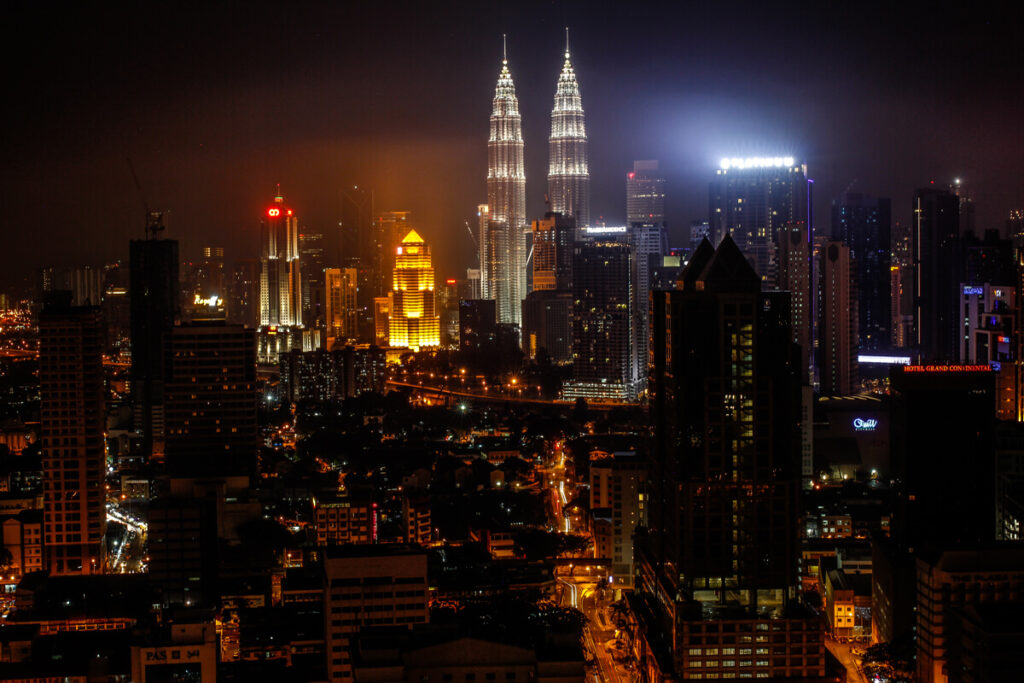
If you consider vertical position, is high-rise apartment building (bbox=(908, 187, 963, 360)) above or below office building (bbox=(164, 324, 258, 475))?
above

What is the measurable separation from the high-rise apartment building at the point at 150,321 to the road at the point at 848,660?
1168cm

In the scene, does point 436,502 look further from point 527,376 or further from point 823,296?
point 527,376

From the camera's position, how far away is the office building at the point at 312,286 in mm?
33281

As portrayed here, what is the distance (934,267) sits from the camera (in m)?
23.2

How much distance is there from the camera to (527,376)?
96.7 feet

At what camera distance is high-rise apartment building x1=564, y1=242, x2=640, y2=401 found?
27.5 meters

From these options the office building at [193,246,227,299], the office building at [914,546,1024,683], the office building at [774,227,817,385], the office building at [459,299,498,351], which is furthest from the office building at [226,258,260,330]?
the office building at [914,546,1024,683]

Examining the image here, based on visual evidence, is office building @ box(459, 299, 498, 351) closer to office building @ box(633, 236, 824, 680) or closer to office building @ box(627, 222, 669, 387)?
office building @ box(627, 222, 669, 387)

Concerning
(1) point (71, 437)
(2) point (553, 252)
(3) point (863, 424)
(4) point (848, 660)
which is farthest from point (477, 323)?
(4) point (848, 660)

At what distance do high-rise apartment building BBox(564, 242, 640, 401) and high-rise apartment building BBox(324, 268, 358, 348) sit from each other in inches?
344

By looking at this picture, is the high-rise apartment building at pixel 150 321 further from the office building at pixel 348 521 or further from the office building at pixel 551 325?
the office building at pixel 551 325

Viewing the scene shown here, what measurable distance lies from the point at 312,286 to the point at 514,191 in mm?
6106

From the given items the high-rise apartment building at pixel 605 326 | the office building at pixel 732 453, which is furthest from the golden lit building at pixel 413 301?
the office building at pixel 732 453

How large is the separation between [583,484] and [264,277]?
17584 mm
